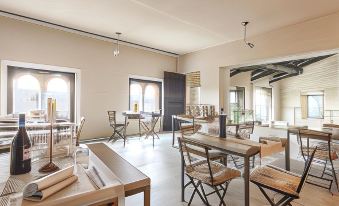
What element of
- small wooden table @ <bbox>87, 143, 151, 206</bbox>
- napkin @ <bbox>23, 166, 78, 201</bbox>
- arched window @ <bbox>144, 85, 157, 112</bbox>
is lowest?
small wooden table @ <bbox>87, 143, 151, 206</bbox>

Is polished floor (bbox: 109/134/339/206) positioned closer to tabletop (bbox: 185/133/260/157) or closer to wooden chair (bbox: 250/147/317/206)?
wooden chair (bbox: 250/147/317/206)

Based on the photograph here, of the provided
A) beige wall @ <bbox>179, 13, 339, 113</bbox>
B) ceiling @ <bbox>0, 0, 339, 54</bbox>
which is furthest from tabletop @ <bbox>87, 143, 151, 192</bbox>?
beige wall @ <bbox>179, 13, 339, 113</bbox>

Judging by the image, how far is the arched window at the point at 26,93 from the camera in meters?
4.75

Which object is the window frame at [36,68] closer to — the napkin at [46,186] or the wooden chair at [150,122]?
the wooden chair at [150,122]

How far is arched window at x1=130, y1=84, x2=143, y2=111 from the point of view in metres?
6.68

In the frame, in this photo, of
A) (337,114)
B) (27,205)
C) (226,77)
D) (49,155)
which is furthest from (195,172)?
(337,114)

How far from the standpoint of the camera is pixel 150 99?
23.6 feet

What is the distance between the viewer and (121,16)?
429cm

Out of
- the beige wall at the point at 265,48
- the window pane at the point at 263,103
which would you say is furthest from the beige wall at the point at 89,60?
the window pane at the point at 263,103

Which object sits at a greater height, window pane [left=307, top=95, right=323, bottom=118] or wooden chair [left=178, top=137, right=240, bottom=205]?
window pane [left=307, top=95, right=323, bottom=118]

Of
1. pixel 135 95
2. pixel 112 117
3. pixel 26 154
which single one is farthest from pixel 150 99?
pixel 26 154

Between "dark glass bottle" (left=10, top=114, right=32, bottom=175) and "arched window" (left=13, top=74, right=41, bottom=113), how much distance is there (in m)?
4.68

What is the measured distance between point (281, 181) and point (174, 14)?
12.1ft

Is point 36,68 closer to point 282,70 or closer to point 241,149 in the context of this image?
point 241,149
